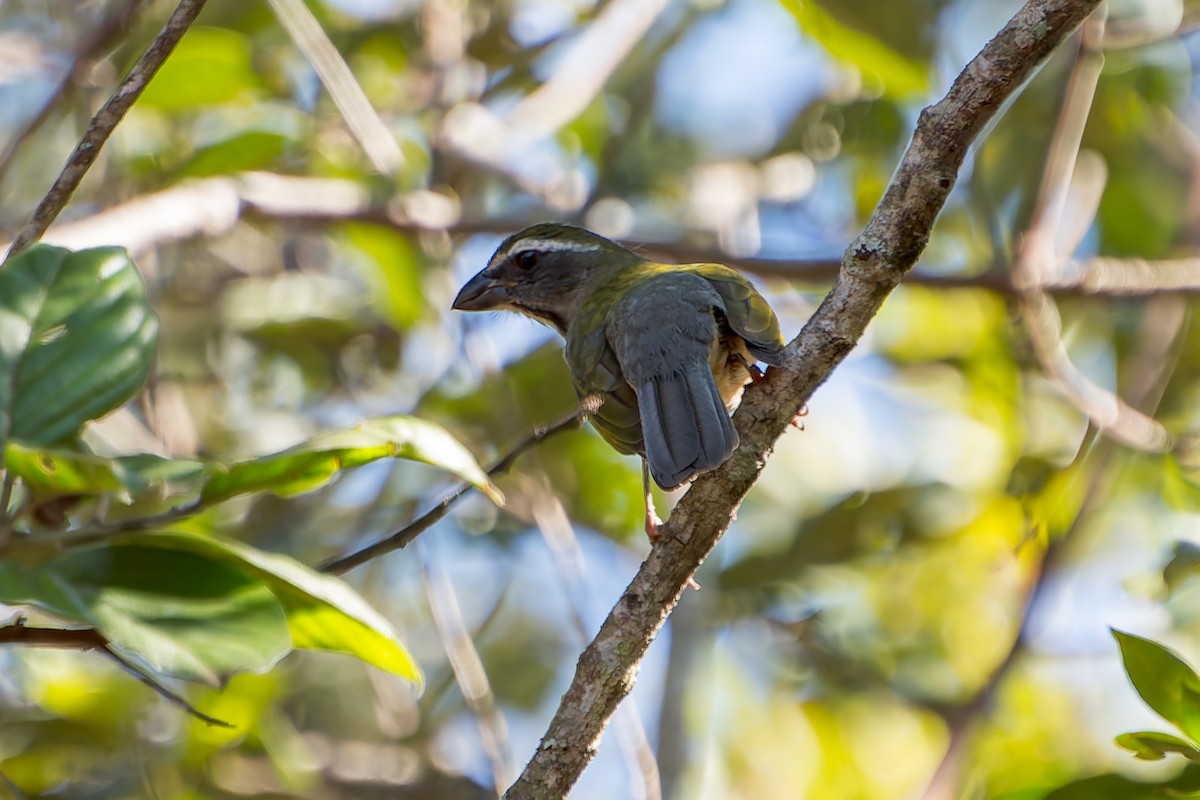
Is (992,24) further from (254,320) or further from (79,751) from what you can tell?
(79,751)

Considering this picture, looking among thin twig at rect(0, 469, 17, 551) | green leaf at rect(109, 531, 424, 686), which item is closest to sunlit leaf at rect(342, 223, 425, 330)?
green leaf at rect(109, 531, 424, 686)

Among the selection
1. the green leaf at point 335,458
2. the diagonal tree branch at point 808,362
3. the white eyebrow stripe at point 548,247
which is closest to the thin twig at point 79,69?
the white eyebrow stripe at point 548,247

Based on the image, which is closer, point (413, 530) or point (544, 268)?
point (413, 530)

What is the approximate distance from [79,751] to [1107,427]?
13.7ft

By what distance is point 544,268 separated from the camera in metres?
4.98

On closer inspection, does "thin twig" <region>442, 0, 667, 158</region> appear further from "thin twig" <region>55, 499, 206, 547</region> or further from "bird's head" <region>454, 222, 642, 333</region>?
"thin twig" <region>55, 499, 206, 547</region>

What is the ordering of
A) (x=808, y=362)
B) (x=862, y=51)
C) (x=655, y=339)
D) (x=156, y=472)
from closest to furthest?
1. (x=156, y=472)
2. (x=808, y=362)
3. (x=655, y=339)
4. (x=862, y=51)

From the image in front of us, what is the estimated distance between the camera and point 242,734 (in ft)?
15.2

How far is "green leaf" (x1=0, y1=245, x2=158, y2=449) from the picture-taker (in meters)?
2.16

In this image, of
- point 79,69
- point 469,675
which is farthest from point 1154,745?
point 79,69

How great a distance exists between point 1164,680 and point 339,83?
11.7 feet

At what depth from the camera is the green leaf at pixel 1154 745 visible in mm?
2143

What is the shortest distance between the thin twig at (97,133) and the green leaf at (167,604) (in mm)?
775

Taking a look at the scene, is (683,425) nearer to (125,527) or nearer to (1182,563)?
(1182,563)
